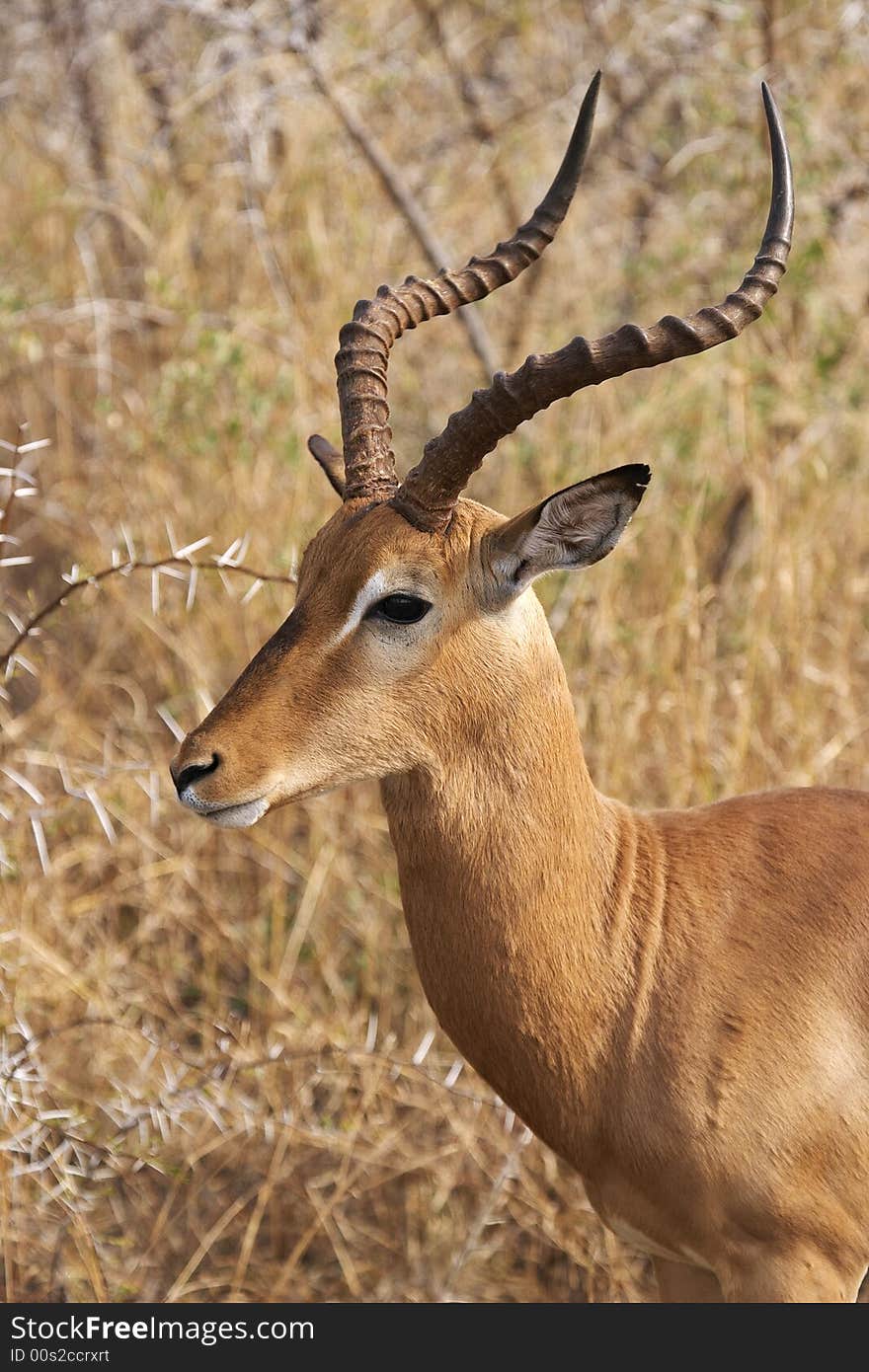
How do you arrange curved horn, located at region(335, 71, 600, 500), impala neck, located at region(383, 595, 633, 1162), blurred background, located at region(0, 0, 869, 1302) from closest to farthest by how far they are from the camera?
impala neck, located at region(383, 595, 633, 1162), curved horn, located at region(335, 71, 600, 500), blurred background, located at region(0, 0, 869, 1302)

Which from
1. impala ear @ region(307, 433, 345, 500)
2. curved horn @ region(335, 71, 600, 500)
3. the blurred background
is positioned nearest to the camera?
curved horn @ region(335, 71, 600, 500)

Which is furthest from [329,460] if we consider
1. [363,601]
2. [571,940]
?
[571,940]

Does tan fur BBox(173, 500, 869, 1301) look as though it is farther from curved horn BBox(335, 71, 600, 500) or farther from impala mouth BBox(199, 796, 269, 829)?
curved horn BBox(335, 71, 600, 500)

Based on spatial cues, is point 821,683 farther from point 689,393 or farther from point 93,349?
point 93,349

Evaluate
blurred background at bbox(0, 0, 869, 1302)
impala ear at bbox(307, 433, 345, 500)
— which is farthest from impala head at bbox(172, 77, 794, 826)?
blurred background at bbox(0, 0, 869, 1302)

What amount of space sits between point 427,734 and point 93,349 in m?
4.73

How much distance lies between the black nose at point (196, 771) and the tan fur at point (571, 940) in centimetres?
3

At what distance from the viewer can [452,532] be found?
315 cm

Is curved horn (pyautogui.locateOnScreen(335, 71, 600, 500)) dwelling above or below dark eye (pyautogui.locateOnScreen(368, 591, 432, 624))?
above

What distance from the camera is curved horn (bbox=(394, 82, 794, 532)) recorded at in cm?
288

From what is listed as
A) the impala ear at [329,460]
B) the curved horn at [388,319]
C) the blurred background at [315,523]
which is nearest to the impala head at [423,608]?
the curved horn at [388,319]

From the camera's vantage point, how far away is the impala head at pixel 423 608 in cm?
294

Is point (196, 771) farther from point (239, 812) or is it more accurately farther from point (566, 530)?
point (566, 530)

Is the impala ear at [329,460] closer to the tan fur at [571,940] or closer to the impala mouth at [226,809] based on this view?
the tan fur at [571,940]
